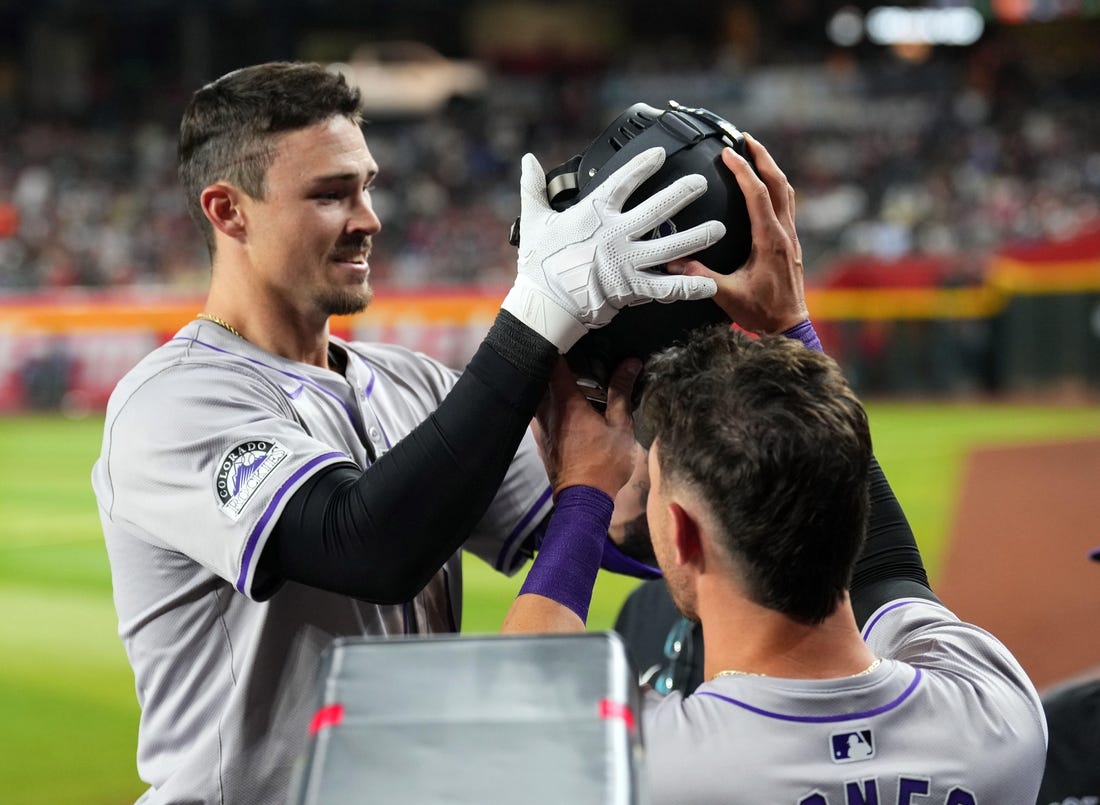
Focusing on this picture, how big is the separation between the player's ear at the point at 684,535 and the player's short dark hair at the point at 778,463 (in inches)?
1.7

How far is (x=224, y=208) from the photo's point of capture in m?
2.57

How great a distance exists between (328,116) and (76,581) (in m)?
6.39

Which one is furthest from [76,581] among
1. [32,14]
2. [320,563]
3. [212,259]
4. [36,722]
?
[32,14]

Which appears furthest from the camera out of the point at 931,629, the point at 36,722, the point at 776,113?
the point at 776,113

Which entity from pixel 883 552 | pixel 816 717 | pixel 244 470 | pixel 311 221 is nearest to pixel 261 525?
pixel 244 470

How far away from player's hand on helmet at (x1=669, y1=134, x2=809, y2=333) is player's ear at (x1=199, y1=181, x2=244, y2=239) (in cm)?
93

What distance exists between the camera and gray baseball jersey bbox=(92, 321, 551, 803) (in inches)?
81.9

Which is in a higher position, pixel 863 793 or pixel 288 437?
pixel 288 437

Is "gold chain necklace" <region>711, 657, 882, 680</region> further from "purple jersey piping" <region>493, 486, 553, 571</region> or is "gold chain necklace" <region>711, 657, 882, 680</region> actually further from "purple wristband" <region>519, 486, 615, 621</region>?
"purple jersey piping" <region>493, 486, 553, 571</region>

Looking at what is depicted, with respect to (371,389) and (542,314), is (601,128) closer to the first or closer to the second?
(371,389)

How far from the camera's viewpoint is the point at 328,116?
101 inches

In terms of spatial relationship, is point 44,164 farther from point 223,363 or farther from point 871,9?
point 223,363

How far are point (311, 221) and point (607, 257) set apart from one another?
30.8 inches

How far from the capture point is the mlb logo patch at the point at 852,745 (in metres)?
1.71
